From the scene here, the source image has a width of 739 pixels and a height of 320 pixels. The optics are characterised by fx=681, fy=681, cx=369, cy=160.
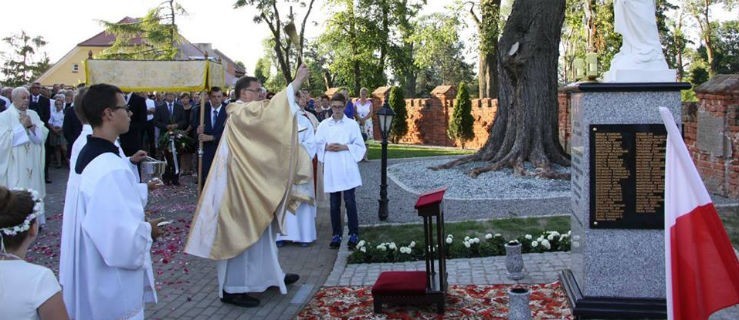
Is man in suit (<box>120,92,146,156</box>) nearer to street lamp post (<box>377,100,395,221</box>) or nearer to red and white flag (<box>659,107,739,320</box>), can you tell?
street lamp post (<box>377,100,395,221</box>)

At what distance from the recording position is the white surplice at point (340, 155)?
849cm

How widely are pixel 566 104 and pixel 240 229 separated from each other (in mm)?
15605

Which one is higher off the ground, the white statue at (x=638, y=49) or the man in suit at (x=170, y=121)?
the white statue at (x=638, y=49)

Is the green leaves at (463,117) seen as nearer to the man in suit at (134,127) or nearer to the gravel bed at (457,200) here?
the gravel bed at (457,200)

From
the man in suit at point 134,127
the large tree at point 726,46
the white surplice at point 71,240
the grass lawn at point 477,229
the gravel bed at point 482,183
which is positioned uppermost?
the large tree at point 726,46

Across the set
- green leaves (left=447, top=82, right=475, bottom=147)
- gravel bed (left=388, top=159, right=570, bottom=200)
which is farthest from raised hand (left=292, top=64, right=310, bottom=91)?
green leaves (left=447, top=82, right=475, bottom=147)

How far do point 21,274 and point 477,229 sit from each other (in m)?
6.89

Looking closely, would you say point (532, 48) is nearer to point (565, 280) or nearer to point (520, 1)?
point (520, 1)

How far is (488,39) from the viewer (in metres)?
21.1

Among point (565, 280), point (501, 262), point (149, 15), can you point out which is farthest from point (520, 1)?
point (149, 15)

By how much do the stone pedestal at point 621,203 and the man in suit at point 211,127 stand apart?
565 cm

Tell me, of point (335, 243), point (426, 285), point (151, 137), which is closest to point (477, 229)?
point (335, 243)

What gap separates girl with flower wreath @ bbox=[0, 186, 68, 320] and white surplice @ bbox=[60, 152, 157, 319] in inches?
23.4

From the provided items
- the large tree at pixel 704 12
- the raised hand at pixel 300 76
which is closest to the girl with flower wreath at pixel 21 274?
the raised hand at pixel 300 76
